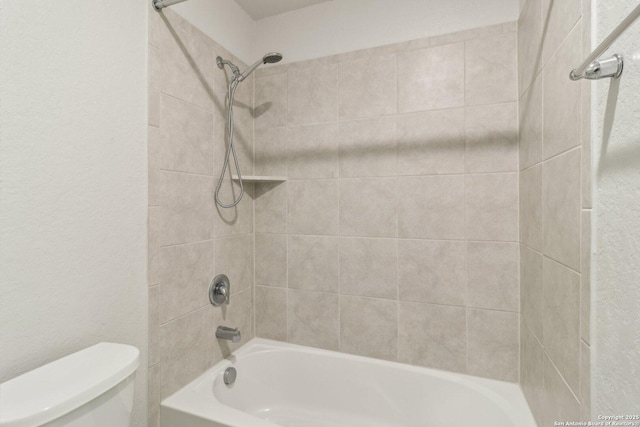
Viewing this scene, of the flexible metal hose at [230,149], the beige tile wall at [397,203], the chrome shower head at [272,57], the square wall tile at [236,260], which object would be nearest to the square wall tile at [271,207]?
→ the beige tile wall at [397,203]

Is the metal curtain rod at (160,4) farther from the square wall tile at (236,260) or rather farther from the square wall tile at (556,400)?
the square wall tile at (556,400)

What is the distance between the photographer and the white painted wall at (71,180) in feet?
2.74

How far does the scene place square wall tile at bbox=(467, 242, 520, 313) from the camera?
1452 mm

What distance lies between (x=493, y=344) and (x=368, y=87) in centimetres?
140

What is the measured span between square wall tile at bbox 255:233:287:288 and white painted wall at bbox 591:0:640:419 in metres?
1.42

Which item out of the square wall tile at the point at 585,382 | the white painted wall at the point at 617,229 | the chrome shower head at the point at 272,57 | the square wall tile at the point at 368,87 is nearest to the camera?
the white painted wall at the point at 617,229

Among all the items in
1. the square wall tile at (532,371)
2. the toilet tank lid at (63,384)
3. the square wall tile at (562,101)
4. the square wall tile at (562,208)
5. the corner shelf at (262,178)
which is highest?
the square wall tile at (562,101)

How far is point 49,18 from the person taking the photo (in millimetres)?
918

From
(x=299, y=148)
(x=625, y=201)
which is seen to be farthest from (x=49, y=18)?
(x=625, y=201)

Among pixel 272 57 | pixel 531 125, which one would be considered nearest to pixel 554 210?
pixel 531 125

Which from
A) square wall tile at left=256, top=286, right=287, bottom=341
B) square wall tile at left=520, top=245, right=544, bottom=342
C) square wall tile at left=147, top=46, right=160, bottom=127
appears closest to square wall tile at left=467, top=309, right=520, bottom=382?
square wall tile at left=520, top=245, right=544, bottom=342

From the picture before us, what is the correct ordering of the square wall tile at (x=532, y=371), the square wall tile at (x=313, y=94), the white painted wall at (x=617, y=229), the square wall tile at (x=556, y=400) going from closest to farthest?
the white painted wall at (x=617, y=229), the square wall tile at (x=556, y=400), the square wall tile at (x=532, y=371), the square wall tile at (x=313, y=94)

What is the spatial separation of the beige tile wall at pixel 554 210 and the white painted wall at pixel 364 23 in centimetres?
23

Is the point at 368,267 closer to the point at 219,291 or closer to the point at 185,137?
the point at 219,291
